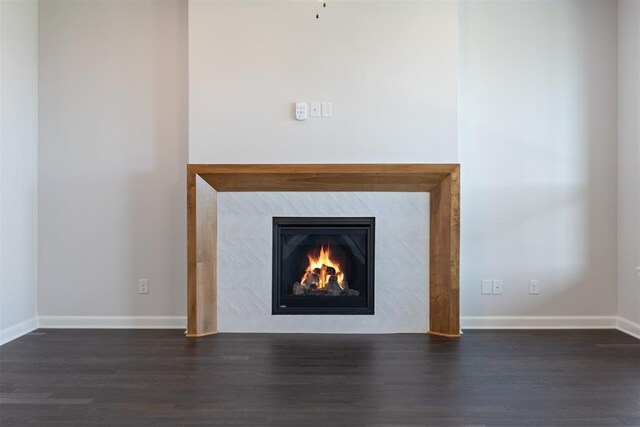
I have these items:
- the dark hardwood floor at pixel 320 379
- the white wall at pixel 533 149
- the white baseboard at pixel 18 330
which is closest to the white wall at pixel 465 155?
the white wall at pixel 533 149

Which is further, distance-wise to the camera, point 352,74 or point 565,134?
point 565,134

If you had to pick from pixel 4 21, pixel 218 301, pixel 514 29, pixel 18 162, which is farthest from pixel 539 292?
pixel 4 21

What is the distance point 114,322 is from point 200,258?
2.83 ft

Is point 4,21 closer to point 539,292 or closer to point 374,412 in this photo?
point 374,412

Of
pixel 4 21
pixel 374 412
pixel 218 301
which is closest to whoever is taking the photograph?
pixel 374 412

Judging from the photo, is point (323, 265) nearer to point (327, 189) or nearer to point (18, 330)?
point (327, 189)

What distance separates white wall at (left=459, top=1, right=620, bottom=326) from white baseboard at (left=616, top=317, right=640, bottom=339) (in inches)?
4.0

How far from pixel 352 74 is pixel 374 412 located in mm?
2135

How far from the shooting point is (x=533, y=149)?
11.0 feet

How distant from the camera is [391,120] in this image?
3135 millimetres

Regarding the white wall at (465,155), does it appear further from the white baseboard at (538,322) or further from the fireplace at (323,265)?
the fireplace at (323,265)

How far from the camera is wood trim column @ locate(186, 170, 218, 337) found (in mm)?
3104

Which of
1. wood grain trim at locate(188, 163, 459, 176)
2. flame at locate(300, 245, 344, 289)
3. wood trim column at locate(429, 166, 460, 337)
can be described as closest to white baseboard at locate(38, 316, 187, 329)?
flame at locate(300, 245, 344, 289)

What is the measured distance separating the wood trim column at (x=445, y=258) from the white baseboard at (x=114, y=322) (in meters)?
1.80
